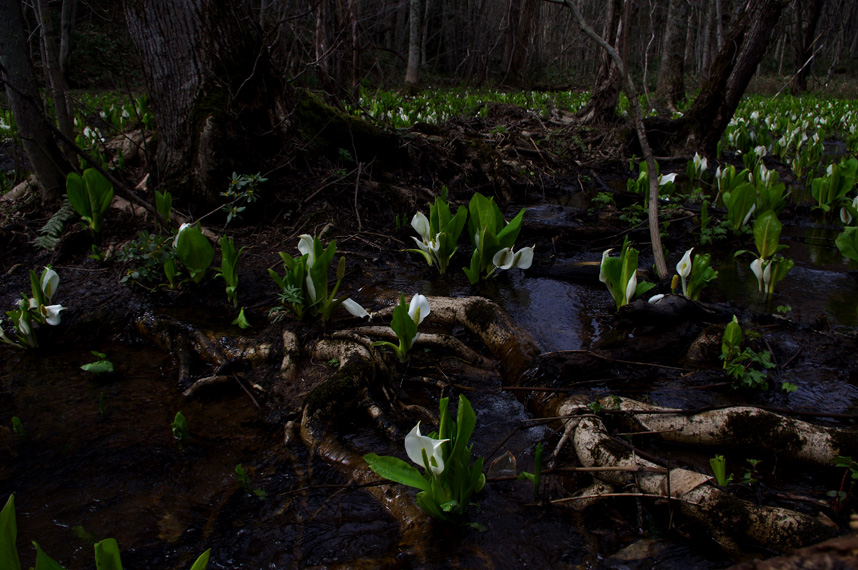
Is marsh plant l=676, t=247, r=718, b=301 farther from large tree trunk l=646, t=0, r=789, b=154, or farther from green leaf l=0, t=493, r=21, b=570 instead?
large tree trunk l=646, t=0, r=789, b=154

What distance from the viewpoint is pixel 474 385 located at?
93.4 inches

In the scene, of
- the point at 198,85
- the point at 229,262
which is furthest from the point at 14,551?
the point at 198,85

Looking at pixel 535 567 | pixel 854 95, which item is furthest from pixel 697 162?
pixel 854 95

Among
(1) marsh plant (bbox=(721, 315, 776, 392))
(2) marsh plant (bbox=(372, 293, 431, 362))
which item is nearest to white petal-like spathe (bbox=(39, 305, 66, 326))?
(2) marsh plant (bbox=(372, 293, 431, 362))

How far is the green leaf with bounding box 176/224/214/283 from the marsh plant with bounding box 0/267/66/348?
2.12ft

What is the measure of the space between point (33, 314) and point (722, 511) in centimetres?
320

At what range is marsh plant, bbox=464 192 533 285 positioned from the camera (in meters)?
3.21

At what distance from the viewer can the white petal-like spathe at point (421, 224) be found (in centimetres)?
331

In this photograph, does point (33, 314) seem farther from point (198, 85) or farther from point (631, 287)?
point (631, 287)

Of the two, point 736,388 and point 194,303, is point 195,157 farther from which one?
point 736,388

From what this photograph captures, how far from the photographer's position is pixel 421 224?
335cm

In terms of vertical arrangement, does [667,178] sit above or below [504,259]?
above

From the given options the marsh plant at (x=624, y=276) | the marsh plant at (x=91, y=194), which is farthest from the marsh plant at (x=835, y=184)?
the marsh plant at (x=91, y=194)

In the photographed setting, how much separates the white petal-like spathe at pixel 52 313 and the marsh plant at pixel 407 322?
1.73 meters
